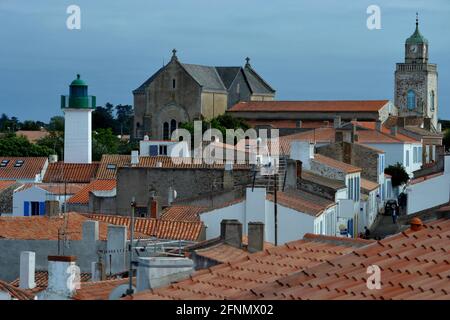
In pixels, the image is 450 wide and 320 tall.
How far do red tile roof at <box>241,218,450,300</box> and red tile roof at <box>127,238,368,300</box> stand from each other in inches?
26.7

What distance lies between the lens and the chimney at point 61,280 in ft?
58.2

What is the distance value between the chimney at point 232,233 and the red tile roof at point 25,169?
4296cm

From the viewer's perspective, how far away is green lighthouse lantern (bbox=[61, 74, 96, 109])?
255 ft

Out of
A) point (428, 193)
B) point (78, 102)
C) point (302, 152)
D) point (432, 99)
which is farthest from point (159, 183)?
point (432, 99)

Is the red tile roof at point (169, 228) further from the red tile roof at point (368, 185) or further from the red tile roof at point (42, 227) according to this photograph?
the red tile roof at point (368, 185)

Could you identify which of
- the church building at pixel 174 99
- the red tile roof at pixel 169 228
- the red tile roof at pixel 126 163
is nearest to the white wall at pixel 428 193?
the red tile roof at pixel 169 228

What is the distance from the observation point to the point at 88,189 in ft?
157

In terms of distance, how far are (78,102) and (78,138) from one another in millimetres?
1981

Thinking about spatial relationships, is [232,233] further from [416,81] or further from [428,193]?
[416,81]

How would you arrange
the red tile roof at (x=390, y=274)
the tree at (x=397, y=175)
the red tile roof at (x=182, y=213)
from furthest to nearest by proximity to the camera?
the tree at (x=397, y=175) < the red tile roof at (x=182, y=213) < the red tile roof at (x=390, y=274)

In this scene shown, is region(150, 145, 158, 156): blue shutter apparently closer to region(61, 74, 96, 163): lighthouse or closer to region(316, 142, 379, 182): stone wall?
region(61, 74, 96, 163): lighthouse

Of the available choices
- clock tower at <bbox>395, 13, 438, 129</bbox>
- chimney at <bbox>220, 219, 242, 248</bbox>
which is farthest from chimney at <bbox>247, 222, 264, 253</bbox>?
clock tower at <bbox>395, 13, 438, 129</bbox>

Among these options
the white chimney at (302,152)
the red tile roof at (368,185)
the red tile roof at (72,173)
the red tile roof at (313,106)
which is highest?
the red tile roof at (313,106)
